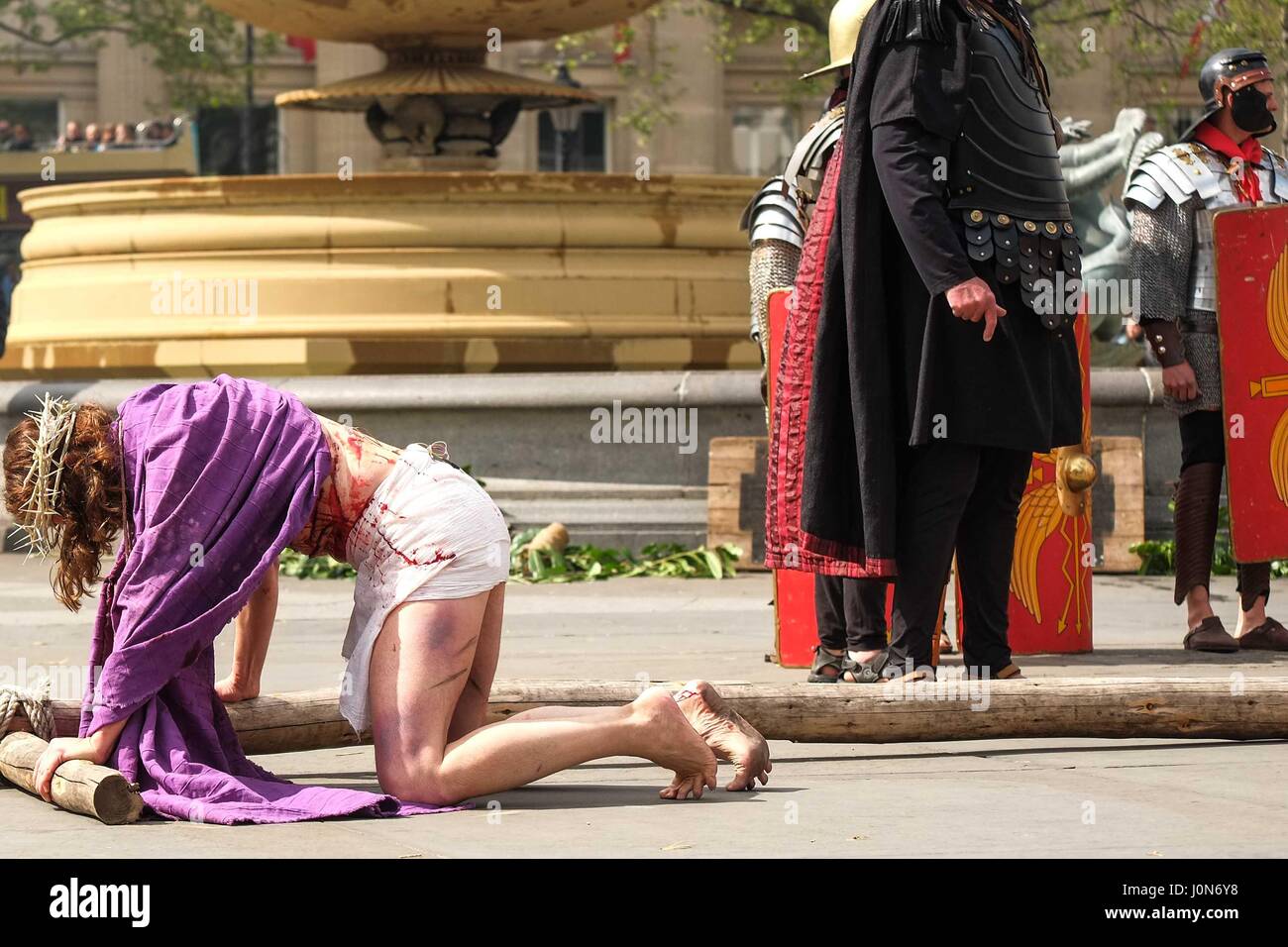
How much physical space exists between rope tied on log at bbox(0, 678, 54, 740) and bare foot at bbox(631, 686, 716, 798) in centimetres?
140

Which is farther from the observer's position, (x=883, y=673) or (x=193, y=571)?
(x=883, y=673)

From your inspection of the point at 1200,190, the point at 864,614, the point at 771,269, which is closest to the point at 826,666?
the point at 864,614

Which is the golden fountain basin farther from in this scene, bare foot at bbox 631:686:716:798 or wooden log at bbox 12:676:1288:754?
bare foot at bbox 631:686:716:798

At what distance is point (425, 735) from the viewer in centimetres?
484

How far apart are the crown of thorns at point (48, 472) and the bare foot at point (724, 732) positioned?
56.1 inches

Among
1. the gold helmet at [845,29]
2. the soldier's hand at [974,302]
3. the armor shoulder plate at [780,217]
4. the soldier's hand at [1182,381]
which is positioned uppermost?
the gold helmet at [845,29]

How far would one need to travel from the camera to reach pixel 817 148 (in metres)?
6.84

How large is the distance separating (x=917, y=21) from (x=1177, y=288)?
210 cm

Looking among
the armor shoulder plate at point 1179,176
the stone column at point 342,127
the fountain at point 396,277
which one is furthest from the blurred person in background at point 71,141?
the armor shoulder plate at point 1179,176

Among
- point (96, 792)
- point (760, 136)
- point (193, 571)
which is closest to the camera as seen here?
point (96, 792)

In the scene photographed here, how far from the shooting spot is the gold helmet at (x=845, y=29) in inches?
271

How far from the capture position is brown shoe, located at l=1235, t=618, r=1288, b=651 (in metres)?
7.70

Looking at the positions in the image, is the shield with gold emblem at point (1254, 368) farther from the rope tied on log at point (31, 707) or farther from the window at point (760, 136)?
the window at point (760, 136)

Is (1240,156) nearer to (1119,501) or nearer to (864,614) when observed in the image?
(864,614)
